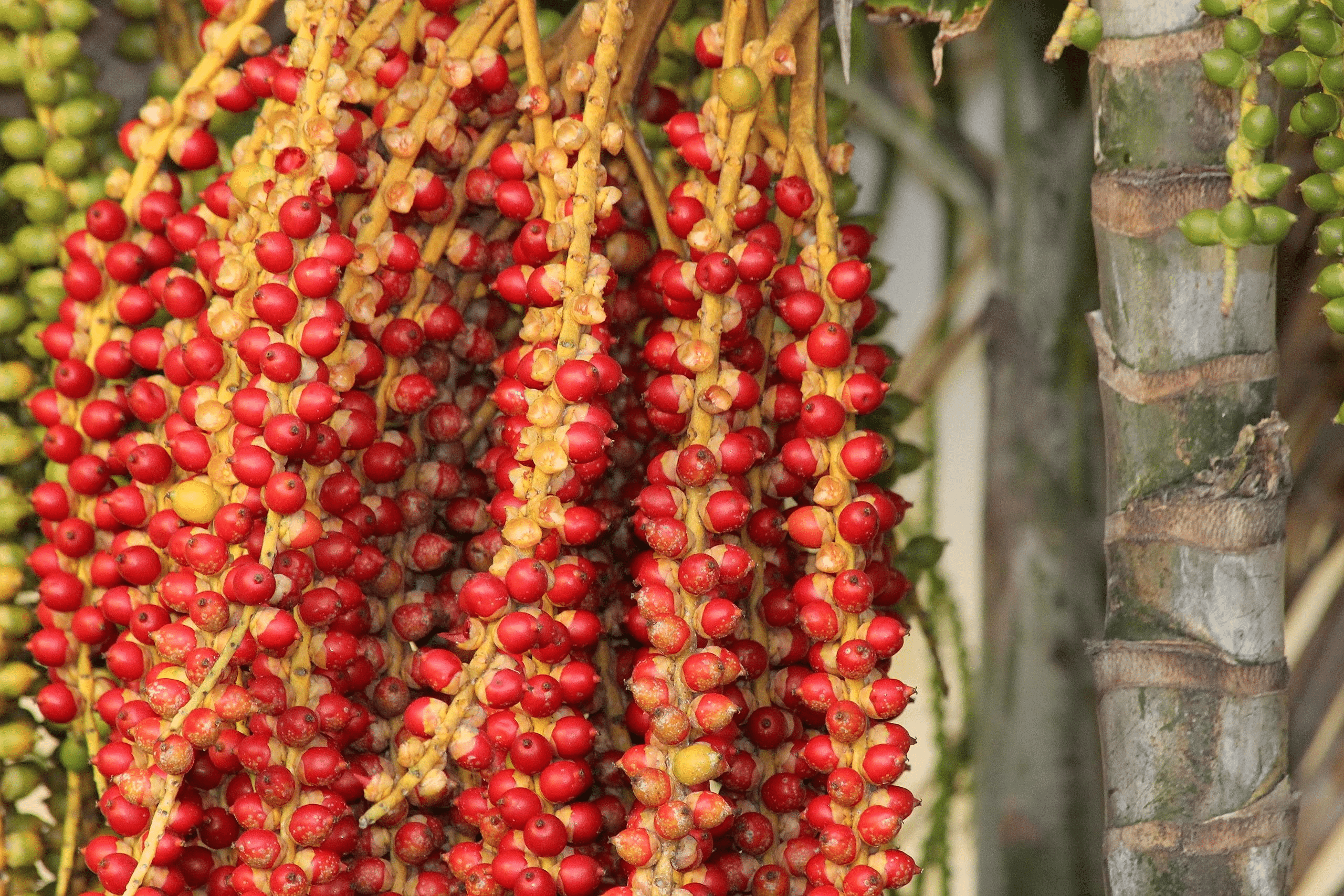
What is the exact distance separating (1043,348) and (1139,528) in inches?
16.6

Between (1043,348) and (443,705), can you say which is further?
(1043,348)

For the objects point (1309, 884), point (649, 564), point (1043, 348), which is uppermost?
point (1043, 348)

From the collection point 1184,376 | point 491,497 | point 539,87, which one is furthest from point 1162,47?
point 491,497

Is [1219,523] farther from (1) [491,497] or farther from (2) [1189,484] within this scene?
(1) [491,497]

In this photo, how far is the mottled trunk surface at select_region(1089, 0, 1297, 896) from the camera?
0.70 m

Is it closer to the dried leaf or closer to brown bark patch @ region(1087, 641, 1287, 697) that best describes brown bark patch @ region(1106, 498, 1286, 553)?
brown bark patch @ region(1087, 641, 1287, 697)

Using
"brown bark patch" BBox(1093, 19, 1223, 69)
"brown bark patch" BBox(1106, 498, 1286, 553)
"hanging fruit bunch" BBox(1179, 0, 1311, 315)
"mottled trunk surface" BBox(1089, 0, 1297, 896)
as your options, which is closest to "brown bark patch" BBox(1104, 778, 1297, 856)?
"mottled trunk surface" BBox(1089, 0, 1297, 896)

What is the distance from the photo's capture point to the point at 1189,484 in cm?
72

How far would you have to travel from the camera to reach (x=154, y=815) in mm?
618

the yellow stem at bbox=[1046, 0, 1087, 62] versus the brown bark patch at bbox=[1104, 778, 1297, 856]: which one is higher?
the yellow stem at bbox=[1046, 0, 1087, 62]

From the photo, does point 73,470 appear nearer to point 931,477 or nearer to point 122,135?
point 122,135

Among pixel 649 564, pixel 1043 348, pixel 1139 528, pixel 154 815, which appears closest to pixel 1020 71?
pixel 1043 348

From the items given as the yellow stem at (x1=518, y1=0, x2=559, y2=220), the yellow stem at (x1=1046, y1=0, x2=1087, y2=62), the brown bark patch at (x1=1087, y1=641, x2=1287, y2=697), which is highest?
the yellow stem at (x1=1046, y1=0, x2=1087, y2=62)

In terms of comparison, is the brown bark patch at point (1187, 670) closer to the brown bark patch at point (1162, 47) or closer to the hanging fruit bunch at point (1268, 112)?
the hanging fruit bunch at point (1268, 112)
